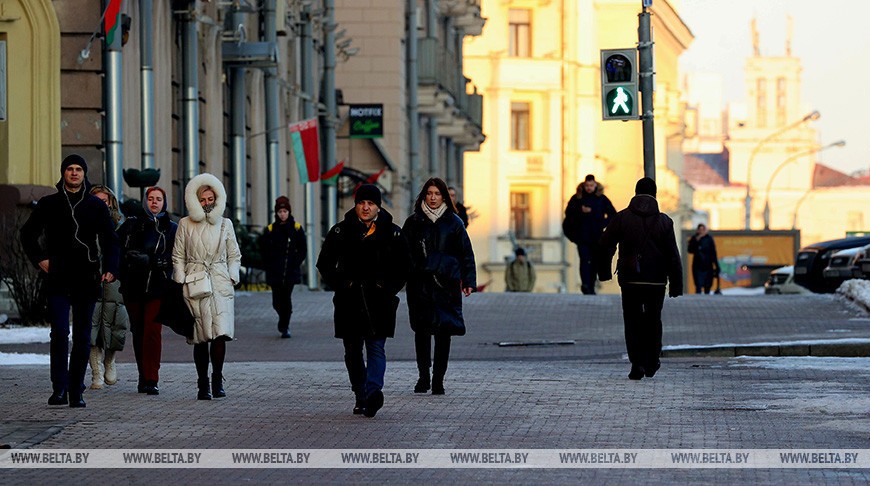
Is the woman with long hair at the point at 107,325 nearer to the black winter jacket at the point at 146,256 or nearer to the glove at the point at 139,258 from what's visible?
the black winter jacket at the point at 146,256

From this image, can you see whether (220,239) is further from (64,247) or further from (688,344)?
(688,344)

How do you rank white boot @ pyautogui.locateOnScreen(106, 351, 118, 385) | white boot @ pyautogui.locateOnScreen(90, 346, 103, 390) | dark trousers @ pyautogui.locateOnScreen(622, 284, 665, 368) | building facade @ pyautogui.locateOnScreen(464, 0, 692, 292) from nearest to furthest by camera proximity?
white boot @ pyautogui.locateOnScreen(90, 346, 103, 390) → white boot @ pyautogui.locateOnScreen(106, 351, 118, 385) → dark trousers @ pyautogui.locateOnScreen(622, 284, 665, 368) → building facade @ pyautogui.locateOnScreen(464, 0, 692, 292)

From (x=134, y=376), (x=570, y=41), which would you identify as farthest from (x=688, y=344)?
(x=570, y=41)

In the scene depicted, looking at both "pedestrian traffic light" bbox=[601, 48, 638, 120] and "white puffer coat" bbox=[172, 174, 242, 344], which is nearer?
"white puffer coat" bbox=[172, 174, 242, 344]

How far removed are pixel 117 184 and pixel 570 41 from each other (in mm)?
55596

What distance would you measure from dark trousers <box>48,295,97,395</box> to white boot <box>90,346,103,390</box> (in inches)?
45.9

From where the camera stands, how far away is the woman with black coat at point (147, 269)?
15523mm

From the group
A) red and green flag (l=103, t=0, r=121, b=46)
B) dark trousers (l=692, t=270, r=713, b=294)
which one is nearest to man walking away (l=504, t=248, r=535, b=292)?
dark trousers (l=692, t=270, r=713, b=294)

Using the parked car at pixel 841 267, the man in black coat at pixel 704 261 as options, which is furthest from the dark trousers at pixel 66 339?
the man in black coat at pixel 704 261

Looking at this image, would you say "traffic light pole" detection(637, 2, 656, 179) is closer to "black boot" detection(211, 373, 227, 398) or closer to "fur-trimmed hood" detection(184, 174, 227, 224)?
"fur-trimmed hood" detection(184, 174, 227, 224)

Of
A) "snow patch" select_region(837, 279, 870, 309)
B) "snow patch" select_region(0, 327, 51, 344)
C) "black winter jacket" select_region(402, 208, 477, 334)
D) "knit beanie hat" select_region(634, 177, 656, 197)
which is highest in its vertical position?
"knit beanie hat" select_region(634, 177, 656, 197)

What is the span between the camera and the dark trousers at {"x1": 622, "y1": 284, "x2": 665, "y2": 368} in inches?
663

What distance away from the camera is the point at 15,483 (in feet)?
33.1

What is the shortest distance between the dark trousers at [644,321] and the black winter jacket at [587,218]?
437 inches
